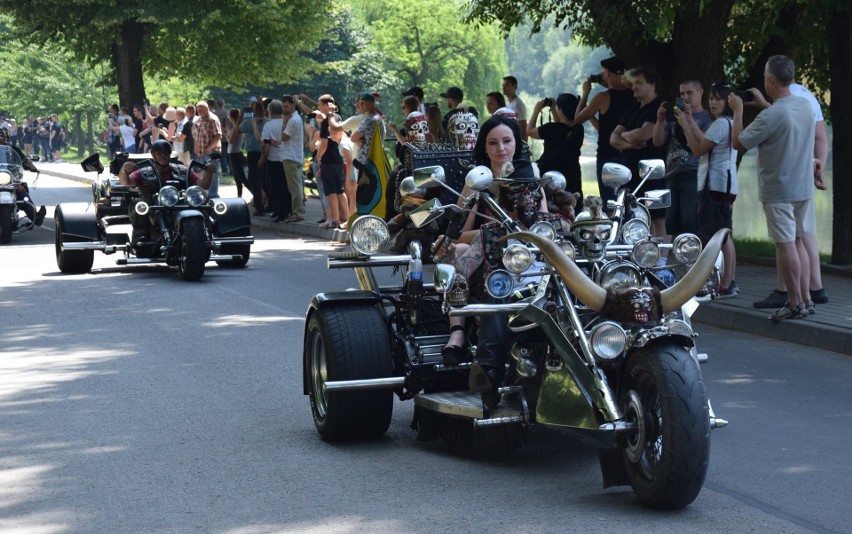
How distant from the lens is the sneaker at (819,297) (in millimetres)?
11992

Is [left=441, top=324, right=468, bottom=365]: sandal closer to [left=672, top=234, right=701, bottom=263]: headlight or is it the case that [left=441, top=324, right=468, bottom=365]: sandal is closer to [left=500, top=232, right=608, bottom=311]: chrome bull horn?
[left=500, top=232, right=608, bottom=311]: chrome bull horn

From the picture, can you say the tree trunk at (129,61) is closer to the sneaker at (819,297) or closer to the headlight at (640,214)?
the sneaker at (819,297)

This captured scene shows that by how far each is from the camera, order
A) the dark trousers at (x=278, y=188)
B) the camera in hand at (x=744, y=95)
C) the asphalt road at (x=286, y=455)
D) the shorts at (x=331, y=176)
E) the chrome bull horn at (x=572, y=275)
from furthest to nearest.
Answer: the dark trousers at (x=278, y=188), the shorts at (x=331, y=176), the camera in hand at (x=744, y=95), the chrome bull horn at (x=572, y=275), the asphalt road at (x=286, y=455)

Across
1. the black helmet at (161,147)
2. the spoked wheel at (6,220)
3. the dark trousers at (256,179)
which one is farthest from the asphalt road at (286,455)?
the dark trousers at (256,179)

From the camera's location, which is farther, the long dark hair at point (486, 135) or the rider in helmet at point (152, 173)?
the rider in helmet at point (152, 173)

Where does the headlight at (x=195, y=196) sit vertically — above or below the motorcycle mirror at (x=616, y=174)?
below

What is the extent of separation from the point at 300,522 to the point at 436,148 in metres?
4.81

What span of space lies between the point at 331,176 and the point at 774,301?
9818 mm

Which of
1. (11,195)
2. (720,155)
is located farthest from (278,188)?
(720,155)

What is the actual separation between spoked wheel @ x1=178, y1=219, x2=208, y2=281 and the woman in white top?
5353mm

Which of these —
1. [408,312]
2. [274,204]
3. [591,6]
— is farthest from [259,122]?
[408,312]

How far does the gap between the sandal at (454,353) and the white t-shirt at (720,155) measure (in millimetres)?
5729

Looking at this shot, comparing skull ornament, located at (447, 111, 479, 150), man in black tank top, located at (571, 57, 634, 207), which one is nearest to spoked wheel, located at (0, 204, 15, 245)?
man in black tank top, located at (571, 57, 634, 207)

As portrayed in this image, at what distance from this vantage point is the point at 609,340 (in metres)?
5.98
